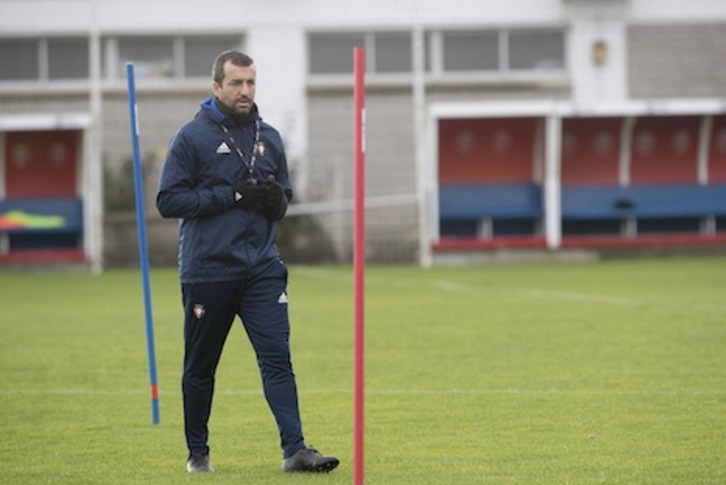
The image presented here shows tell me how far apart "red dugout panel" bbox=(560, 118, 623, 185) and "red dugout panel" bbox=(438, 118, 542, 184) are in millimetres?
665

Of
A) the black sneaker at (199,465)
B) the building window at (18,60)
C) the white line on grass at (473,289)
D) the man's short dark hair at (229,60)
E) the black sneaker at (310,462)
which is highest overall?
the building window at (18,60)

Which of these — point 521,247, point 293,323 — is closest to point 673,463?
point 293,323

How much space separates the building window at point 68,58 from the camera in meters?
31.0

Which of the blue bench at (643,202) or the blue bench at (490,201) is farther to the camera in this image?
the blue bench at (643,202)

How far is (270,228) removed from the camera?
30.6 ft

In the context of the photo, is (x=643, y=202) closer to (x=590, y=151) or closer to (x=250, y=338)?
(x=590, y=151)

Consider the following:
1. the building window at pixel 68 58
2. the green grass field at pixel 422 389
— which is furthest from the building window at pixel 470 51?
the green grass field at pixel 422 389

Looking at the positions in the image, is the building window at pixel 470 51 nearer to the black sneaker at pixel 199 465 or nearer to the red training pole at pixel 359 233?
the black sneaker at pixel 199 465

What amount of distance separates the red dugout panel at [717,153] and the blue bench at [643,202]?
688mm

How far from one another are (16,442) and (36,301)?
12.2 m

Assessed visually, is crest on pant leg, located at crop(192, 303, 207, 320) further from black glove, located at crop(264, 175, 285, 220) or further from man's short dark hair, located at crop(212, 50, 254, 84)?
man's short dark hair, located at crop(212, 50, 254, 84)

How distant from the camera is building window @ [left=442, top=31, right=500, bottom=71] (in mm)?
31312

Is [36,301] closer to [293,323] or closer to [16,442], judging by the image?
[293,323]

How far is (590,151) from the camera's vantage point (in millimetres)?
31641
